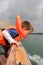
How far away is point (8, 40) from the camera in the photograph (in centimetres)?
586

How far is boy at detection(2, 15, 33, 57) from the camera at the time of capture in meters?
5.85

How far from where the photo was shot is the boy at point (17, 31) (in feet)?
19.2

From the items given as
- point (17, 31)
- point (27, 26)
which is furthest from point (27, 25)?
point (17, 31)

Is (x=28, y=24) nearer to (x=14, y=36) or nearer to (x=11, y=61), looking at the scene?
(x=14, y=36)

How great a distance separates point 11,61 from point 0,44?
0.53 m

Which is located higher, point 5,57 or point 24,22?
point 24,22

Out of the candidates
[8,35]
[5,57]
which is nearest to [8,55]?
[5,57]

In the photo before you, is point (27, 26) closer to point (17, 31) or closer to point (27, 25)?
point (27, 25)

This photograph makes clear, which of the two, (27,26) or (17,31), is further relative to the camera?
(27,26)

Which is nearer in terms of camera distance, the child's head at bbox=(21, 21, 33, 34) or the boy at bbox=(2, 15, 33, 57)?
A: the boy at bbox=(2, 15, 33, 57)

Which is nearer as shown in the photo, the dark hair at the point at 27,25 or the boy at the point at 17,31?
the boy at the point at 17,31

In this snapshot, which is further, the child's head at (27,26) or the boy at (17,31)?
the child's head at (27,26)

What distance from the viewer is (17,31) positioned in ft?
20.0

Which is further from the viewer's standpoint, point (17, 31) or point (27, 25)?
point (27, 25)
